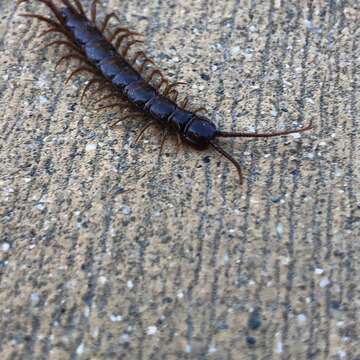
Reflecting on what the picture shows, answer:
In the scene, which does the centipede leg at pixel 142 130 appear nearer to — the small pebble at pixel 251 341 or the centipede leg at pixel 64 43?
the centipede leg at pixel 64 43

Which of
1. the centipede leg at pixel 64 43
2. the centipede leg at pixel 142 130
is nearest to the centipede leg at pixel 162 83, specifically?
the centipede leg at pixel 142 130

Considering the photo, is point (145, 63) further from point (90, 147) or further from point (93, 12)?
point (90, 147)

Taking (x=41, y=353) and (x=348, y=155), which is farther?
(x=348, y=155)

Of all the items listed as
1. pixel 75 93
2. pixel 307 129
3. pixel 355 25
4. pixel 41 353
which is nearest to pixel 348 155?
pixel 307 129

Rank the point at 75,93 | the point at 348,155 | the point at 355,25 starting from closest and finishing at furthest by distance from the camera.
Answer: the point at 348,155
the point at 75,93
the point at 355,25

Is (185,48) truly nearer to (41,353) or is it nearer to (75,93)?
(75,93)

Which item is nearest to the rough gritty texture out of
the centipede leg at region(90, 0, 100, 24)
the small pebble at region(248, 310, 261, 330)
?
the small pebble at region(248, 310, 261, 330)

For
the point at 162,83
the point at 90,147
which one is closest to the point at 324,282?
the point at 90,147
